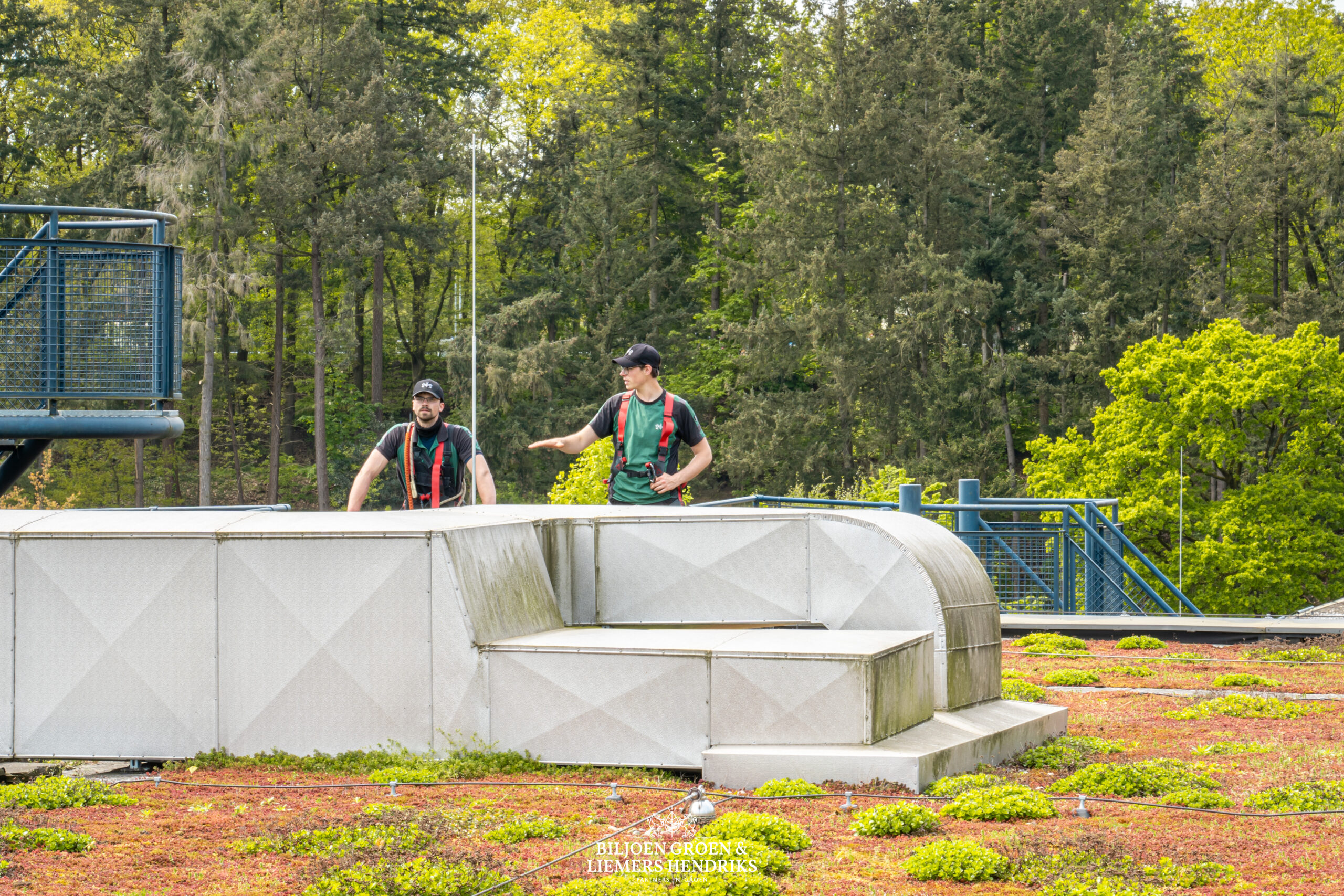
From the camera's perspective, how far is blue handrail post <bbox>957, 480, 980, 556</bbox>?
1647 centimetres

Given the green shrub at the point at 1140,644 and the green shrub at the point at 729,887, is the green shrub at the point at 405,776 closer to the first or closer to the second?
the green shrub at the point at 729,887

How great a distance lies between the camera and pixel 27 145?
149 ft

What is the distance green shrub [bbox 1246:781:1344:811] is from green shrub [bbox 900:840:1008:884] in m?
1.89

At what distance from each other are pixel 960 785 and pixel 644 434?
3.31 metres

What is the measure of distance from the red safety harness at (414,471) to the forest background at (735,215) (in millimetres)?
32376

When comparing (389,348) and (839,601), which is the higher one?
(389,348)

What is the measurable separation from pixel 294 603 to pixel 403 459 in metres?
1.48

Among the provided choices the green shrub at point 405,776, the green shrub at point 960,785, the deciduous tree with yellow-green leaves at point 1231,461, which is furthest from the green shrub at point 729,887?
the deciduous tree with yellow-green leaves at point 1231,461

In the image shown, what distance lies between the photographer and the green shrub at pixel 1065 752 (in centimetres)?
774

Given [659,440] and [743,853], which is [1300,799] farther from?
[659,440]

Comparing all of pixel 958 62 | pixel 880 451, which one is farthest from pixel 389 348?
pixel 958 62

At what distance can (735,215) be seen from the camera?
164ft

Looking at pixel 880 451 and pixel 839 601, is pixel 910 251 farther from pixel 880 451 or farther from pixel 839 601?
pixel 839 601

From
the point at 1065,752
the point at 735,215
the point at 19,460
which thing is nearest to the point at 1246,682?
the point at 1065,752
